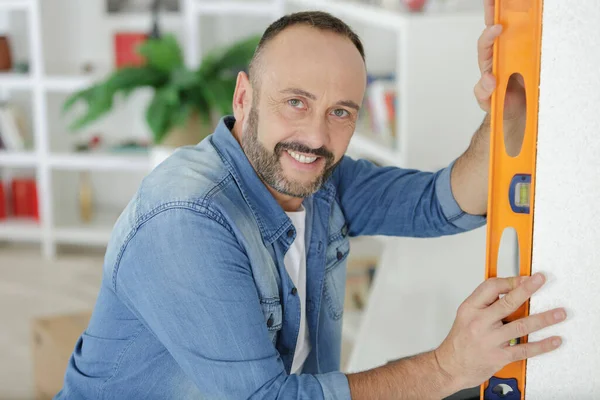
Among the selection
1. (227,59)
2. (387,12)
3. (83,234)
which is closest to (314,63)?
(387,12)

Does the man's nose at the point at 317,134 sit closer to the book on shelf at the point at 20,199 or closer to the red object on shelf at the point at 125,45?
the red object on shelf at the point at 125,45

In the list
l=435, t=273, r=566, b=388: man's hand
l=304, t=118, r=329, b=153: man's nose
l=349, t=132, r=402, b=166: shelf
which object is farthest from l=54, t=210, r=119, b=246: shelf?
l=435, t=273, r=566, b=388: man's hand

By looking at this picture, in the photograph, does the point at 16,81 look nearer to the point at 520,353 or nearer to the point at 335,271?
the point at 335,271

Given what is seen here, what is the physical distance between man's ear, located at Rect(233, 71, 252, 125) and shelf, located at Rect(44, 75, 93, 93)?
329 cm

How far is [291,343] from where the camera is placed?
4.82 feet

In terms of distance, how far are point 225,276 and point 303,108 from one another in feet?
1.09

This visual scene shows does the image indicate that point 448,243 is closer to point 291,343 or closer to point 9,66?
Answer: point 291,343

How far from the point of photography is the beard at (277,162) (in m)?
1.43

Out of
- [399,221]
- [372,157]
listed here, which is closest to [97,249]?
[372,157]

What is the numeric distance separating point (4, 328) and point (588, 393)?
10.9ft

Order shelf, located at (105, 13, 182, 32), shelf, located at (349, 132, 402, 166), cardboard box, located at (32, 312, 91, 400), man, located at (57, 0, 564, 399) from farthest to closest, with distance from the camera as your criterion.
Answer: shelf, located at (105, 13, 182, 32), shelf, located at (349, 132, 402, 166), cardboard box, located at (32, 312, 91, 400), man, located at (57, 0, 564, 399)

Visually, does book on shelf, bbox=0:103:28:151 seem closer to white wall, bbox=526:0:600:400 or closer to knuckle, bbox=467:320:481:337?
knuckle, bbox=467:320:481:337

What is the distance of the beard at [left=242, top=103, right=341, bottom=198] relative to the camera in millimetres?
1432

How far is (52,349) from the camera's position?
8.24 feet
